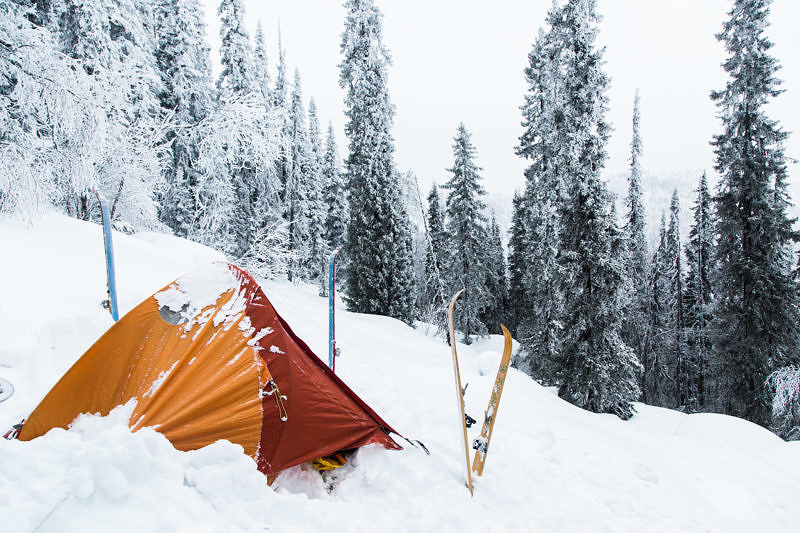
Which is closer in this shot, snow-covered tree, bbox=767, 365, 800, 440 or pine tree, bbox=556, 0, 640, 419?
snow-covered tree, bbox=767, 365, 800, 440

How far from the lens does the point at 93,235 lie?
685 cm

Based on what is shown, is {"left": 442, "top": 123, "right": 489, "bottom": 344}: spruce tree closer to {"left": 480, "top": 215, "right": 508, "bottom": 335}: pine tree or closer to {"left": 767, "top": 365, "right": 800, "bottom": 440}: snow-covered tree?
{"left": 480, "top": 215, "right": 508, "bottom": 335}: pine tree

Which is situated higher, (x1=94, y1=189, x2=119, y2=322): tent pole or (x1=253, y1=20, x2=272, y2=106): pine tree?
(x1=253, y1=20, x2=272, y2=106): pine tree

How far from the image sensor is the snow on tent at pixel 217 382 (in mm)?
3240

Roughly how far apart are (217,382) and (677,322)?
32742 millimetres

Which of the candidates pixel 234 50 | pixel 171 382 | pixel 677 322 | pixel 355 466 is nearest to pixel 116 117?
pixel 171 382

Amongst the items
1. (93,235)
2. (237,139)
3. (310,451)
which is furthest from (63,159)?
(310,451)

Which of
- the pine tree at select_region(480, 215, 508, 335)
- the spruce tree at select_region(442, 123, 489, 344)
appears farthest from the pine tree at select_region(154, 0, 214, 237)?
the pine tree at select_region(480, 215, 508, 335)

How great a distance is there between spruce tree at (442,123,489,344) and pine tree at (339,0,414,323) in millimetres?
4318

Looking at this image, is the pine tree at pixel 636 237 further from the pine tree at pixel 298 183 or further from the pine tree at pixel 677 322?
the pine tree at pixel 298 183

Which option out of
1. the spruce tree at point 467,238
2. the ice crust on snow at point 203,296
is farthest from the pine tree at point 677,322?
the ice crust on snow at point 203,296

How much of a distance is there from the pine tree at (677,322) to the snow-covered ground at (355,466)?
81.0 ft

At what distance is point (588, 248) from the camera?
14.2 meters

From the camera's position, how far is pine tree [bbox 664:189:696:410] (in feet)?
92.9
